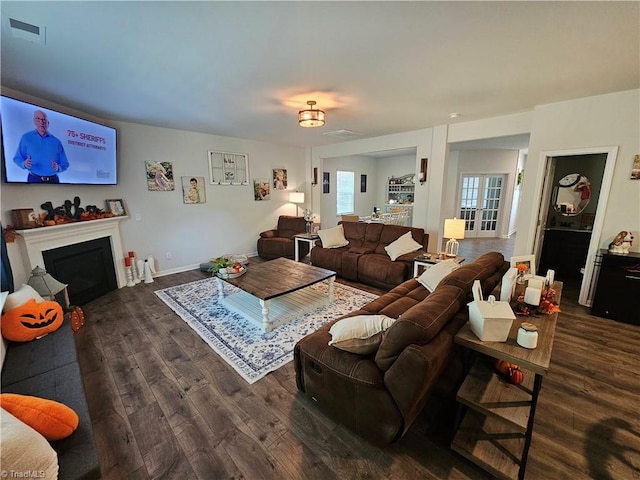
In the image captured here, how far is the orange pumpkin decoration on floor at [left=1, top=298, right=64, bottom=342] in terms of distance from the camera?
1.95 metres

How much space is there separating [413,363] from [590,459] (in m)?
1.29

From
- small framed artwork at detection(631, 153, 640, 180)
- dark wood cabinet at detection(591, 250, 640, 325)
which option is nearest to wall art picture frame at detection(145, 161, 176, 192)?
dark wood cabinet at detection(591, 250, 640, 325)

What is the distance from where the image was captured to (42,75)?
2404 mm

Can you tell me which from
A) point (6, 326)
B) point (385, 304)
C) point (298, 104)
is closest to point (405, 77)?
point (298, 104)

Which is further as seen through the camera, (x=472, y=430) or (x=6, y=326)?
(x=6, y=326)

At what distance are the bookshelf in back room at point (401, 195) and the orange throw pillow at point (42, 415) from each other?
8.44 meters

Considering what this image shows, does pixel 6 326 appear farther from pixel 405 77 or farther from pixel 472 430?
pixel 405 77

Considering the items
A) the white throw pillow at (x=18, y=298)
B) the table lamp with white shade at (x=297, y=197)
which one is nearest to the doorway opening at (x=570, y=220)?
the table lamp with white shade at (x=297, y=197)

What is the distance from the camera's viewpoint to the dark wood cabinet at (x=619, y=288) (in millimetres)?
2877

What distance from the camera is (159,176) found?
445 cm

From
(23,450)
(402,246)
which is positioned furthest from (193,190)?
(23,450)

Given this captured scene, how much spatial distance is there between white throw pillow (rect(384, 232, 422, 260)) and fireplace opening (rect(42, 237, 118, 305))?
4.27 metres

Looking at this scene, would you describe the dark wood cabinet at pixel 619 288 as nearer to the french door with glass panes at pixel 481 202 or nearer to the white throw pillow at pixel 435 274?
the white throw pillow at pixel 435 274

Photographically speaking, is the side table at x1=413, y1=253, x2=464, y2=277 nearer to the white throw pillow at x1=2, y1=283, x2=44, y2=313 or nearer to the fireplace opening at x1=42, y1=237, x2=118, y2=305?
the white throw pillow at x1=2, y1=283, x2=44, y2=313
